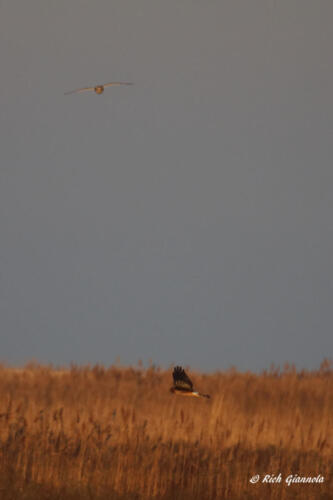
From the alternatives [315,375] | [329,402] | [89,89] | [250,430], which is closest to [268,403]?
[329,402]

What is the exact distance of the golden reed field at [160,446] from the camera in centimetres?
972

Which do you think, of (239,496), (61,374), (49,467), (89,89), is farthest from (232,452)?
(89,89)

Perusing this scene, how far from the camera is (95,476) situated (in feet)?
32.2

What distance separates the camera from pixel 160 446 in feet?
35.5

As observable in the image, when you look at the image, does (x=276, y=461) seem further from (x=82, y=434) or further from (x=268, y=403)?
(x=268, y=403)

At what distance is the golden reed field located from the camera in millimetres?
9719

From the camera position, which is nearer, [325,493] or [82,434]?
[325,493]

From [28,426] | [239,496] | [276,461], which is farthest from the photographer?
[28,426]

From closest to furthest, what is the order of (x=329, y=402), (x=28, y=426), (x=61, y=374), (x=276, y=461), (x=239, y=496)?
(x=239, y=496) → (x=276, y=461) → (x=28, y=426) → (x=329, y=402) → (x=61, y=374)

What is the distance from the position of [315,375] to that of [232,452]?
12200mm

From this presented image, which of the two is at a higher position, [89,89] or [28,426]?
Result: [89,89]
